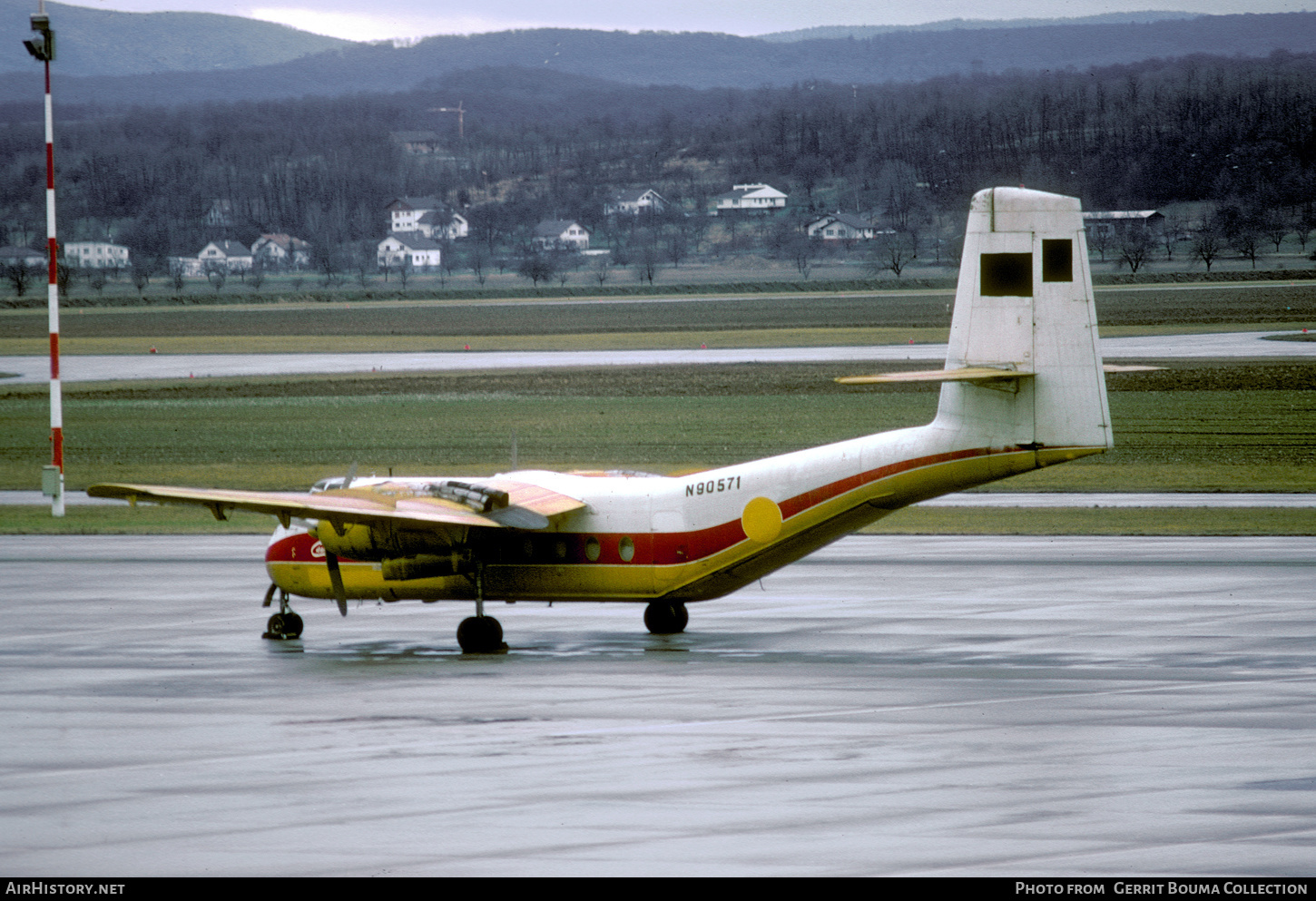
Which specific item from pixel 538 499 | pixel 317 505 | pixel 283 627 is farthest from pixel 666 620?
pixel 283 627

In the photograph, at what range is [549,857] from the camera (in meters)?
11.8

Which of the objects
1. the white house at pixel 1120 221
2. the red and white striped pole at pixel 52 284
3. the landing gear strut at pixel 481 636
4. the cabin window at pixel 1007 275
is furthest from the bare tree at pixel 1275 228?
the landing gear strut at pixel 481 636

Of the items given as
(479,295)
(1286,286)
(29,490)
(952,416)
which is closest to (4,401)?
(29,490)

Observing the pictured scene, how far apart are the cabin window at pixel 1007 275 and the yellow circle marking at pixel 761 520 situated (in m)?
4.68

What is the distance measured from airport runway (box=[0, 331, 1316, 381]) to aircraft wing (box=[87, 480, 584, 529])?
55.2 m

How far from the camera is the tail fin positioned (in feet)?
70.2

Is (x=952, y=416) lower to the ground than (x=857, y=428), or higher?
higher

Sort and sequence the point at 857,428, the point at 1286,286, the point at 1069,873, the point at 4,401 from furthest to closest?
the point at 1286,286, the point at 4,401, the point at 857,428, the point at 1069,873

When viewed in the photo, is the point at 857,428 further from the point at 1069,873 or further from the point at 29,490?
the point at 1069,873

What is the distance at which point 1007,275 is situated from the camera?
21.9 meters

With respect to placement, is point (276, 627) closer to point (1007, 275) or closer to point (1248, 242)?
point (1007, 275)

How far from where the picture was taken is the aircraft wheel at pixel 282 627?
→ 23.6 meters

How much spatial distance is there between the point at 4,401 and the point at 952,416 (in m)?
60.9

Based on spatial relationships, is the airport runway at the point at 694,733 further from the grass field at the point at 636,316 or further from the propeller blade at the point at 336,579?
the grass field at the point at 636,316
